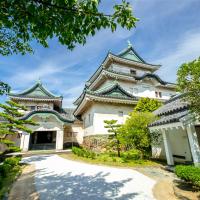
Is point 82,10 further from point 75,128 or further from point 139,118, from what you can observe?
point 75,128

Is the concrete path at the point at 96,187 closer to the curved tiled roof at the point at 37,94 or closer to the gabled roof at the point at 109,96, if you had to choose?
the gabled roof at the point at 109,96

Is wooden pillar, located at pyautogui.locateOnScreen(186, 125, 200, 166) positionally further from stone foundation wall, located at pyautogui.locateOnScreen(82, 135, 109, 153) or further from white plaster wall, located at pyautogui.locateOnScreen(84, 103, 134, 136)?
white plaster wall, located at pyautogui.locateOnScreen(84, 103, 134, 136)

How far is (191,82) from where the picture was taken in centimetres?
550

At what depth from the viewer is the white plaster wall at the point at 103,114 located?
1691 centimetres

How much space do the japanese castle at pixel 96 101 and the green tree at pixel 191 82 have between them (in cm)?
1160

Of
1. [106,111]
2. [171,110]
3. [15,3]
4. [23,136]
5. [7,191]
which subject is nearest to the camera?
[15,3]

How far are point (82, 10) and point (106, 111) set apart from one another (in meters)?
15.4

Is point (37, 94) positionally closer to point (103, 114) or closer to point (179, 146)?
point (103, 114)

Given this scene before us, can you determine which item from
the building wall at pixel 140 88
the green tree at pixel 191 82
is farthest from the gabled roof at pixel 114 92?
the green tree at pixel 191 82

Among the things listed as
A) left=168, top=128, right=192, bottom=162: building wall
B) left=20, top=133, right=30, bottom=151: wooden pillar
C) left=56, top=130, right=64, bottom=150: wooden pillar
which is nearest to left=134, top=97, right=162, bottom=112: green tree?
left=168, top=128, right=192, bottom=162: building wall

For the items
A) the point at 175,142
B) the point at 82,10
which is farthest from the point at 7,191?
the point at 175,142

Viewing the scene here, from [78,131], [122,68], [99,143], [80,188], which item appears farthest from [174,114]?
[78,131]

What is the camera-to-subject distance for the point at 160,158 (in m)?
12.5

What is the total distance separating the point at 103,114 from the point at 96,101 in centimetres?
177
